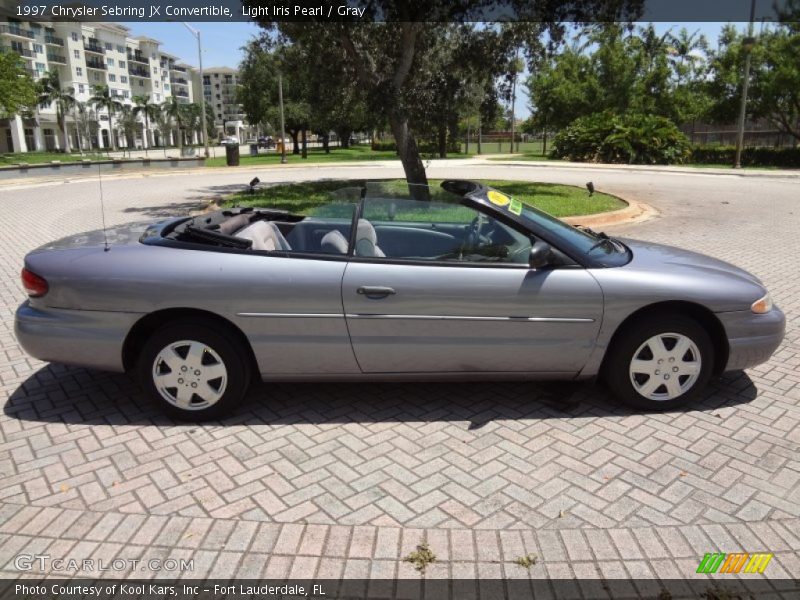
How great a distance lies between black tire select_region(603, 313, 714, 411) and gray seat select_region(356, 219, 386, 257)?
5.31 ft

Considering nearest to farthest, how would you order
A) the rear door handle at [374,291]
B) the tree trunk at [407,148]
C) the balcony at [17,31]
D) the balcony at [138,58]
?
the rear door handle at [374,291]
the tree trunk at [407,148]
the balcony at [17,31]
the balcony at [138,58]

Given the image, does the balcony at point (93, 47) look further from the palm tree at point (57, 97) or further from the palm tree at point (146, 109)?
the palm tree at point (57, 97)

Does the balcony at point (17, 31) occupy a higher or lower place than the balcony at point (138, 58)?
lower

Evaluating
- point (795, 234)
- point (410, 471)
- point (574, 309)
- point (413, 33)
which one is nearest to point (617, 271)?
point (574, 309)

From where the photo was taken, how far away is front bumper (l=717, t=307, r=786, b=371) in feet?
12.6

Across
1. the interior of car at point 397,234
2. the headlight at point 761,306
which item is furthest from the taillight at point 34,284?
the headlight at point 761,306

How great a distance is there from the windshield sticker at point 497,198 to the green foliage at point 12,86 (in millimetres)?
47687

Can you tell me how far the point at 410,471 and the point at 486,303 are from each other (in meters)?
1.09

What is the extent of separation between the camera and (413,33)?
1377 cm

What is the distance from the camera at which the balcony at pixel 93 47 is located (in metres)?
93.7

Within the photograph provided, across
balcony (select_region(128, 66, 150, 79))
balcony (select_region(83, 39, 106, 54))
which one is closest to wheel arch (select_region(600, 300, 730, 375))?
balcony (select_region(83, 39, 106, 54))

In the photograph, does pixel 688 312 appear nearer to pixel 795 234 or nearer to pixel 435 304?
pixel 435 304

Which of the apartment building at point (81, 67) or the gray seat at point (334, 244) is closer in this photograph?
the gray seat at point (334, 244)

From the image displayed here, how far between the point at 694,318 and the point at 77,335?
3.88m
